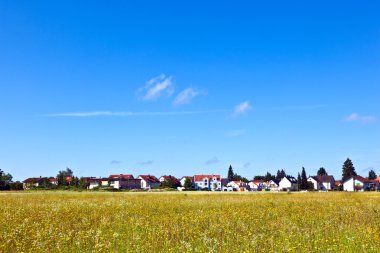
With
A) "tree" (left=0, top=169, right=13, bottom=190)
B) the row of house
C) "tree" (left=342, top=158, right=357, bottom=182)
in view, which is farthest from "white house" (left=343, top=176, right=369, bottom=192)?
"tree" (left=0, top=169, right=13, bottom=190)

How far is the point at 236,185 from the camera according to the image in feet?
624

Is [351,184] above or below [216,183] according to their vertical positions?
above

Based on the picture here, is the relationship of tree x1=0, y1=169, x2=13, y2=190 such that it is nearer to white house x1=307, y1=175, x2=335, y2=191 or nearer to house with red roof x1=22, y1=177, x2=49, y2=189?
house with red roof x1=22, y1=177, x2=49, y2=189

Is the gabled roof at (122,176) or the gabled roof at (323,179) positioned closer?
the gabled roof at (323,179)

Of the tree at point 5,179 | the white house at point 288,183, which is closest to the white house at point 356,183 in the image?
the white house at point 288,183

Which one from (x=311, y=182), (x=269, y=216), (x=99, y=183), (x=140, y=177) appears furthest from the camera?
(x=140, y=177)

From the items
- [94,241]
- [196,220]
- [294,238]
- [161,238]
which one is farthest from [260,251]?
[196,220]

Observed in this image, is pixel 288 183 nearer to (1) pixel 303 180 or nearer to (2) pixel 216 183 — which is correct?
(1) pixel 303 180

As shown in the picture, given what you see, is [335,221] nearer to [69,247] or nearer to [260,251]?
[260,251]

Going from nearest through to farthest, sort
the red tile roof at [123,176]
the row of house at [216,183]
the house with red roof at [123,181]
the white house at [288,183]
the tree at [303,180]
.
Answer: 1. the tree at [303,180]
2. the row of house at [216,183]
3. the white house at [288,183]
4. the house with red roof at [123,181]
5. the red tile roof at [123,176]

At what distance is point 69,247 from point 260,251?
4793mm

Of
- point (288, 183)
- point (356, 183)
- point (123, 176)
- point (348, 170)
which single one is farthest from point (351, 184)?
point (123, 176)

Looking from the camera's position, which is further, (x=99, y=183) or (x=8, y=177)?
(x=99, y=183)

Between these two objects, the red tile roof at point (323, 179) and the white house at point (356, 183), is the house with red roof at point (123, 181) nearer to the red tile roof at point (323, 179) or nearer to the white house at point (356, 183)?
the red tile roof at point (323, 179)
